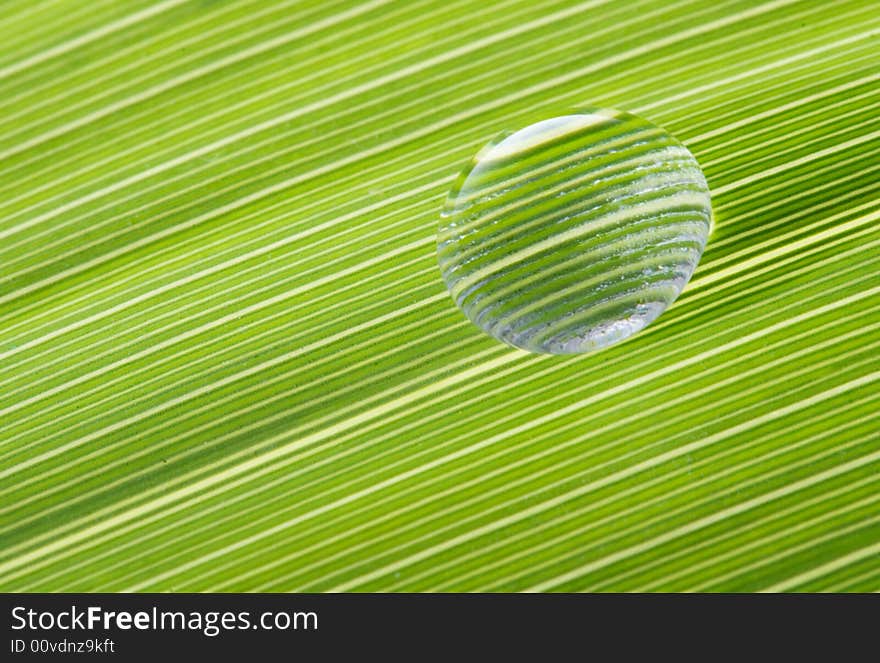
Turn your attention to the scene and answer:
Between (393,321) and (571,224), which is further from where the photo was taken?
(393,321)

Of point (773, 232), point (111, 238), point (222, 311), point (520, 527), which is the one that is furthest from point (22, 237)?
point (773, 232)

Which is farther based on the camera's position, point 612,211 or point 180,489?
point 180,489

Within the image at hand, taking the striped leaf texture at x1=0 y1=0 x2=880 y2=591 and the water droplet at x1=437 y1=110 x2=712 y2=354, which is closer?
the water droplet at x1=437 y1=110 x2=712 y2=354

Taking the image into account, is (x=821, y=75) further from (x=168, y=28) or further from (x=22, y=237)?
(x=22, y=237)

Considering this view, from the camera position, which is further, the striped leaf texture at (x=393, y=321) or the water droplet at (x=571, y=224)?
the striped leaf texture at (x=393, y=321)
